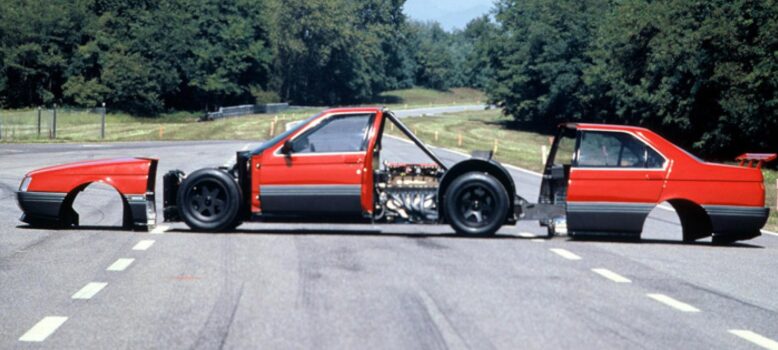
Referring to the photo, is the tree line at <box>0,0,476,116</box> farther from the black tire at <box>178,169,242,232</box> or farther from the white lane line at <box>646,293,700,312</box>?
the white lane line at <box>646,293,700,312</box>

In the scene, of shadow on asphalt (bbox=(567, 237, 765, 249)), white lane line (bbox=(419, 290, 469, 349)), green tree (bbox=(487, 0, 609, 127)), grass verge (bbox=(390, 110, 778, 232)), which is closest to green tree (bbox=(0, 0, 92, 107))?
grass verge (bbox=(390, 110, 778, 232))

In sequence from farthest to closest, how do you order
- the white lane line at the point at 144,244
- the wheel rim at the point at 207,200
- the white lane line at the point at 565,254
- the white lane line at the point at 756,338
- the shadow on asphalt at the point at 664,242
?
the shadow on asphalt at the point at 664,242
the wheel rim at the point at 207,200
the white lane line at the point at 144,244
the white lane line at the point at 565,254
the white lane line at the point at 756,338

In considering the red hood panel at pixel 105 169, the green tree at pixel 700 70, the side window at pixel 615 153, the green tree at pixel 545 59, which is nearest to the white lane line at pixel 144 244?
the red hood panel at pixel 105 169

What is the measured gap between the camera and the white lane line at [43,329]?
283 inches

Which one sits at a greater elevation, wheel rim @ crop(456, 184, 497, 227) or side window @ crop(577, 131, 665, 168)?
side window @ crop(577, 131, 665, 168)

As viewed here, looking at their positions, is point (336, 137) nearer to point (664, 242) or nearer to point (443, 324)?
point (664, 242)

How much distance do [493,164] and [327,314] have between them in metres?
5.87

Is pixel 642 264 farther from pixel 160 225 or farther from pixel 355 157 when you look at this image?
pixel 160 225

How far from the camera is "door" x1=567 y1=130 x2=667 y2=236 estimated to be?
1322 cm

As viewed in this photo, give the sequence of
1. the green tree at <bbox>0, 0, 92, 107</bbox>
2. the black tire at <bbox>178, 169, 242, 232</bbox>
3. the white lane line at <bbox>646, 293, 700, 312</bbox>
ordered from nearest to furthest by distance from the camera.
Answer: the white lane line at <bbox>646, 293, 700, 312</bbox>
the black tire at <bbox>178, 169, 242, 232</bbox>
the green tree at <bbox>0, 0, 92, 107</bbox>

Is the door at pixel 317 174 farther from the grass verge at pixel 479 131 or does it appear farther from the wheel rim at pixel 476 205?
the grass verge at pixel 479 131

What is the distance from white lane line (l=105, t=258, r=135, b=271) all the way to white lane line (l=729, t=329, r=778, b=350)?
19.0 ft

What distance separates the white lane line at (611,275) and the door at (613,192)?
2354 mm

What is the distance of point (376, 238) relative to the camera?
13.4 m
